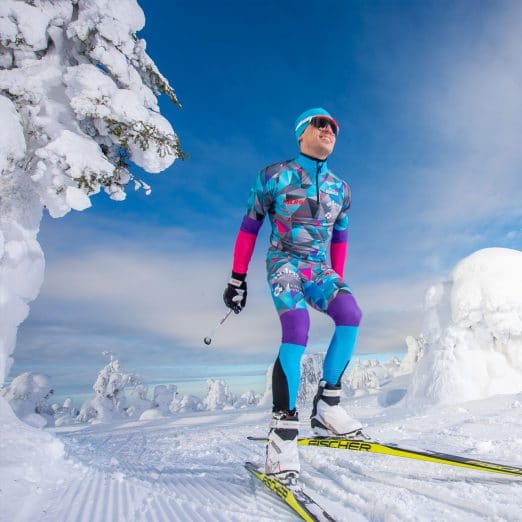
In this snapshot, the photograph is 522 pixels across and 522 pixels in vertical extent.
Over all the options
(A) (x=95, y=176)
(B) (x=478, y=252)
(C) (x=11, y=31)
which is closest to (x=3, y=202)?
(A) (x=95, y=176)

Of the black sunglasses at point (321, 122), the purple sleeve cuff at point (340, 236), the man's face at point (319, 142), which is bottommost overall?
the purple sleeve cuff at point (340, 236)

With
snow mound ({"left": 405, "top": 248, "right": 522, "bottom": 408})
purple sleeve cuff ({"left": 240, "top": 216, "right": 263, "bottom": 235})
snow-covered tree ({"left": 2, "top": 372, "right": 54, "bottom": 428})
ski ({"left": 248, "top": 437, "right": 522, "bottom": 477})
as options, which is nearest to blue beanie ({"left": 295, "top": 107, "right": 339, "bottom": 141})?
purple sleeve cuff ({"left": 240, "top": 216, "right": 263, "bottom": 235})

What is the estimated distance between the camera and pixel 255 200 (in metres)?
4.12

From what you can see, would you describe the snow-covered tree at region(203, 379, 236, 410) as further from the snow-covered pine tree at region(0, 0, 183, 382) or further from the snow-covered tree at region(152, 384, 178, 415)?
the snow-covered pine tree at region(0, 0, 183, 382)

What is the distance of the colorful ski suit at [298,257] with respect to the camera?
349 cm

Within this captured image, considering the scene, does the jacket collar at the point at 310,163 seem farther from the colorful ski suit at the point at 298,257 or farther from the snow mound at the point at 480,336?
the snow mound at the point at 480,336

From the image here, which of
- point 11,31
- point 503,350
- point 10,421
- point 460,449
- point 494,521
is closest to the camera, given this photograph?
point 494,521

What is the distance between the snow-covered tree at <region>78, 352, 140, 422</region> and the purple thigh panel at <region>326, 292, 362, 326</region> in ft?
132

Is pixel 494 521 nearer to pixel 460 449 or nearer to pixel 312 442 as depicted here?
pixel 312 442

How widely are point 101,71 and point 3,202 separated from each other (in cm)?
302

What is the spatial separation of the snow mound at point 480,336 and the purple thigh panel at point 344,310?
1187cm

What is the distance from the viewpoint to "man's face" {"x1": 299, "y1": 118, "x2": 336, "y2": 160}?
407 centimetres

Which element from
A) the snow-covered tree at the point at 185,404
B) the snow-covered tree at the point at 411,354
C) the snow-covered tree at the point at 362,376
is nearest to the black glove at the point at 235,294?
the snow-covered tree at the point at 411,354

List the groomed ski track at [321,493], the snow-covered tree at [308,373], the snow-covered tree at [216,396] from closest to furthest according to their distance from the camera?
the groomed ski track at [321,493]
the snow-covered tree at [308,373]
the snow-covered tree at [216,396]
